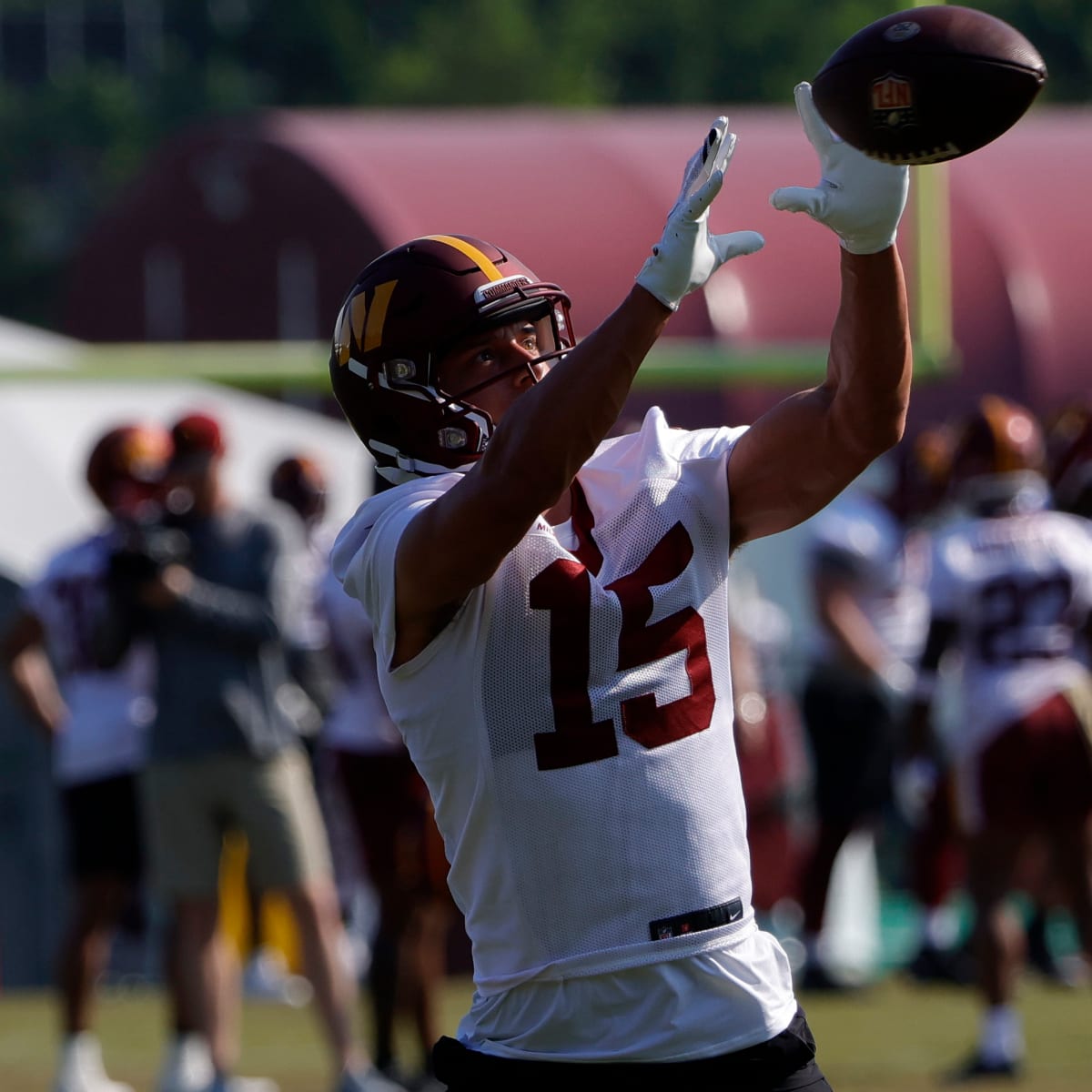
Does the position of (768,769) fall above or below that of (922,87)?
below

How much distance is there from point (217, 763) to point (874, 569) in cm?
285

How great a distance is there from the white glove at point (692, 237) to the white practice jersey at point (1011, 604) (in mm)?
4350

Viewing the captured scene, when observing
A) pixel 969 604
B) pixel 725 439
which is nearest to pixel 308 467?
pixel 969 604

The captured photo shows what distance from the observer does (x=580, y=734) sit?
2562 mm

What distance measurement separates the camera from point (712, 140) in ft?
7.78

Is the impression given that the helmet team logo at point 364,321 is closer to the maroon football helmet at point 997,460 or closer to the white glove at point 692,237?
the white glove at point 692,237

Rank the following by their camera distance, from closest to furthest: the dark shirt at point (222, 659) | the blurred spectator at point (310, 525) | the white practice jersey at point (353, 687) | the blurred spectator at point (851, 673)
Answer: the dark shirt at point (222, 659)
the white practice jersey at point (353, 687)
the blurred spectator at point (310, 525)
the blurred spectator at point (851, 673)

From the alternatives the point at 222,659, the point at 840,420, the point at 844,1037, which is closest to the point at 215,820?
the point at 222,659

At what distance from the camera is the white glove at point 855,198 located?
2.41 m

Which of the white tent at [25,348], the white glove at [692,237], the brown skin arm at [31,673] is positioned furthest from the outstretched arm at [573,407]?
the white tent at [25,348]

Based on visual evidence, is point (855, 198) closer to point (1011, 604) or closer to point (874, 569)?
point (1011, 604)

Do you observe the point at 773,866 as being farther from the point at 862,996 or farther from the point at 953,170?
the point at 953,170

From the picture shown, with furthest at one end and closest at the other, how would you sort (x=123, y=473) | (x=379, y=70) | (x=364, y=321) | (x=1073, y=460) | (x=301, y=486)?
(x=379, y=70), (x=301, y=486), (x=1073, y=460), (x=123, y=473), (x=364, y=321)

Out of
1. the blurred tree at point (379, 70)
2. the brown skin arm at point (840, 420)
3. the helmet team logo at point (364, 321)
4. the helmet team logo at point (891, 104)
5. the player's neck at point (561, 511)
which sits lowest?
the player's neck at point (561, 511)
